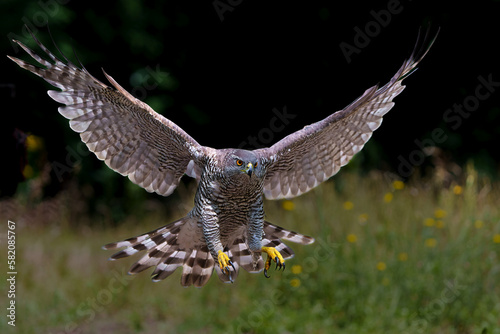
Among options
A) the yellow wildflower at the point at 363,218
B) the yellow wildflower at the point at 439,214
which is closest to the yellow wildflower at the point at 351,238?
the yellow wildflower at the point at 363,218

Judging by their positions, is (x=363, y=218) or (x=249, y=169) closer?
(x=249, y=169)

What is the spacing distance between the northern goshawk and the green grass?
2.75m

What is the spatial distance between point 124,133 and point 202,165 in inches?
20.1

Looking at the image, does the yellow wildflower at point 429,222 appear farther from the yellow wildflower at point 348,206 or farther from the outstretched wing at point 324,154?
the outstretched wing at point 324,154

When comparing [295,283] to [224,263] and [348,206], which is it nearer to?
[348,206]

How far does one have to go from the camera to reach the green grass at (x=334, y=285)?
5.87 meters

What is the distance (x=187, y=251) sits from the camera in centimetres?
304

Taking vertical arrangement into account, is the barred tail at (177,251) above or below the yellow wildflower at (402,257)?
below

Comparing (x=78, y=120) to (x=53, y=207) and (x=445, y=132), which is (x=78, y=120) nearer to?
(x=53, y=207)

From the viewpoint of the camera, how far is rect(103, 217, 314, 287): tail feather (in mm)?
2852

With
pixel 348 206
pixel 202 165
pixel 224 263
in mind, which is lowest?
pixel 224 263

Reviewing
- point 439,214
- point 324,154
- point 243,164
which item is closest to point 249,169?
point 243,164

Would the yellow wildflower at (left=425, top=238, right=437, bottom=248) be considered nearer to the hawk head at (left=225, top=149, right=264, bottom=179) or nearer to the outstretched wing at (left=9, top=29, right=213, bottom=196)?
the outstretched wing at (left=9, top=29, right=213, bottom=196)

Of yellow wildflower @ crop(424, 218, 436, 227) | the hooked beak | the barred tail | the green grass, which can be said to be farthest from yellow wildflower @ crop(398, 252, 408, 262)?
the hooked beak
